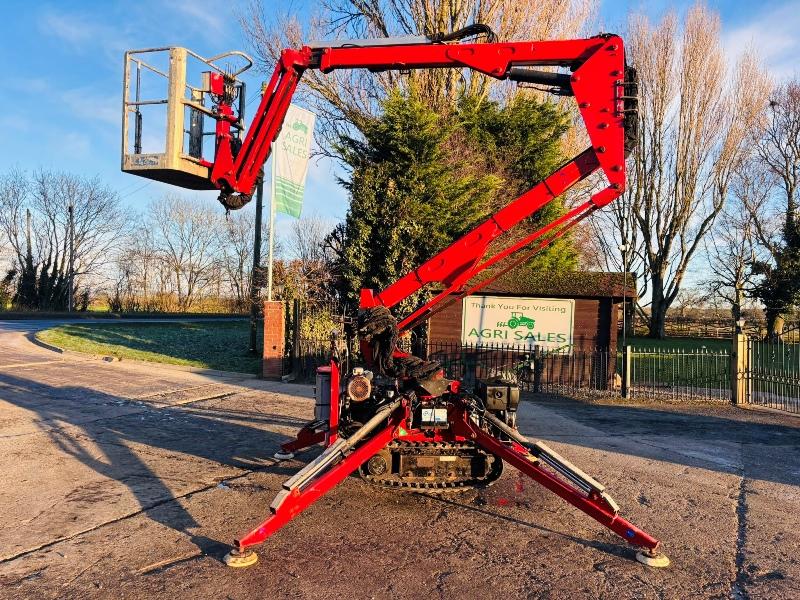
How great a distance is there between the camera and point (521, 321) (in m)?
15.4

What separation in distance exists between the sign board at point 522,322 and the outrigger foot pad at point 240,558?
38.7 feet

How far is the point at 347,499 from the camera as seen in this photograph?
19.0 feet

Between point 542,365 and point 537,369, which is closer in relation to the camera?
point 537,369

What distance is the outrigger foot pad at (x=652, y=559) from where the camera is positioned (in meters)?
4.40

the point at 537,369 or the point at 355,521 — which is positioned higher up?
the point at 537,369

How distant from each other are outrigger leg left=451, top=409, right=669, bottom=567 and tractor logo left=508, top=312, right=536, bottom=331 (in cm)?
992

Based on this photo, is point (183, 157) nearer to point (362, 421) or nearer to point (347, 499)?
point (362, 421)

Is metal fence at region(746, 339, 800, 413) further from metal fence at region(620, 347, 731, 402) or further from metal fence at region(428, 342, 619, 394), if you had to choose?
metal fence at region(428, 342, 619, 394)

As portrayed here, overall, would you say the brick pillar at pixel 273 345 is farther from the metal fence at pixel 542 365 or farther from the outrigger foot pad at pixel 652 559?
the outrigger foot pad at pixel 652 559

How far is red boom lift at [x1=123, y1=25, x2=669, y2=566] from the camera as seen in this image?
18.5 feet

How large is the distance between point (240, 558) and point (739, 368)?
12.1 meters

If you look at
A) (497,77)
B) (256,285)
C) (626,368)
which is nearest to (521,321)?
(626,368)

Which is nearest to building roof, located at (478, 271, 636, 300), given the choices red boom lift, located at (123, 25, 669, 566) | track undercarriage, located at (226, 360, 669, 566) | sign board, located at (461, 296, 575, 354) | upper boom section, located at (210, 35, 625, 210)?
sign board, located at (461, 296, 575, 354)

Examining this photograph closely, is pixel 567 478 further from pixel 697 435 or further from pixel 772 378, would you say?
pixel 772 378
